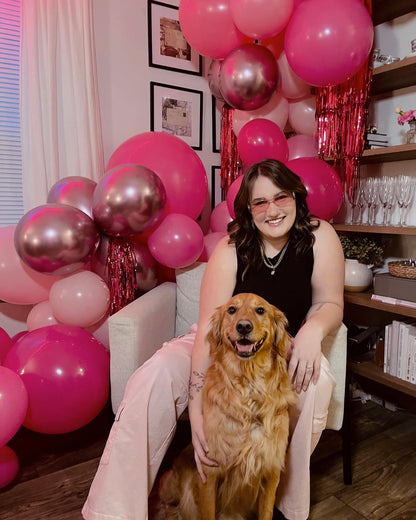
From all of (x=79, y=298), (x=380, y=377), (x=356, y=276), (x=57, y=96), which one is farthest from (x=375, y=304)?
(x=57, y=96)

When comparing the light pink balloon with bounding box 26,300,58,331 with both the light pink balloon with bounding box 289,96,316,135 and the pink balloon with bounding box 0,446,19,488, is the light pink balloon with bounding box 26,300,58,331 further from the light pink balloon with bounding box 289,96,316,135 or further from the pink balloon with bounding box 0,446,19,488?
the light pink balloon with bounding box 289,96,316,135

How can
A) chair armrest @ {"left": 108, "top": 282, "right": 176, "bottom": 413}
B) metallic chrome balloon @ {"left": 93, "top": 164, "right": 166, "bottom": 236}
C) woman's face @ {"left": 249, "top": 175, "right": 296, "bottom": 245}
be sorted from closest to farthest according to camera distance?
woman's face @ {"left": 249, "top": 175, "right": 296, "bottom": 245}, chair armrest @ {"left": 108, "top": 282, "right": 176, "bottom": 413}, metallic chrome balloon @ {"left": 93, "top": 164, "right": 166, "bottom": 236}

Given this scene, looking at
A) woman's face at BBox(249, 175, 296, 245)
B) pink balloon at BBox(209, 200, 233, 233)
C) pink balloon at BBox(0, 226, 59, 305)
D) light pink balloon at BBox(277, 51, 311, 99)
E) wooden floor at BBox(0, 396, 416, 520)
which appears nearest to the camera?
woman's face at BBox(249, 175, 296, 245)

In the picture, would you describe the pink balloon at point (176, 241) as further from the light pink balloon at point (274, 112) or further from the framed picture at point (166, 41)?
the framed picture at point (166, 41)

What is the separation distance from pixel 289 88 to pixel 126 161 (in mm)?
942

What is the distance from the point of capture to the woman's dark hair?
1.44 meters

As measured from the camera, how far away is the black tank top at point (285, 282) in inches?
59.1

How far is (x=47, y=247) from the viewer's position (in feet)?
5.71

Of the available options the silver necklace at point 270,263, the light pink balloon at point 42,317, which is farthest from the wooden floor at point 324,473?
the silver necklace at point 270,263

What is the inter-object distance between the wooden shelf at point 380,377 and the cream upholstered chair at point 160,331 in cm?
32

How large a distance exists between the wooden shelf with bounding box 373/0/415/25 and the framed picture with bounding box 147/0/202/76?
3.96ft

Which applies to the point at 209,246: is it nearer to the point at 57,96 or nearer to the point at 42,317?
the point at 42,317

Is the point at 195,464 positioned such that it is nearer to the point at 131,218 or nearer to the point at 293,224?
the point at 293,224

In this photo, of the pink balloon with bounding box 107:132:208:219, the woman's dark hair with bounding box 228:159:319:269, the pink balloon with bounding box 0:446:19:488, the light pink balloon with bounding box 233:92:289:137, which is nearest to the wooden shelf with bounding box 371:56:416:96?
the light pink balloon with bounding box 233:92:289:137
